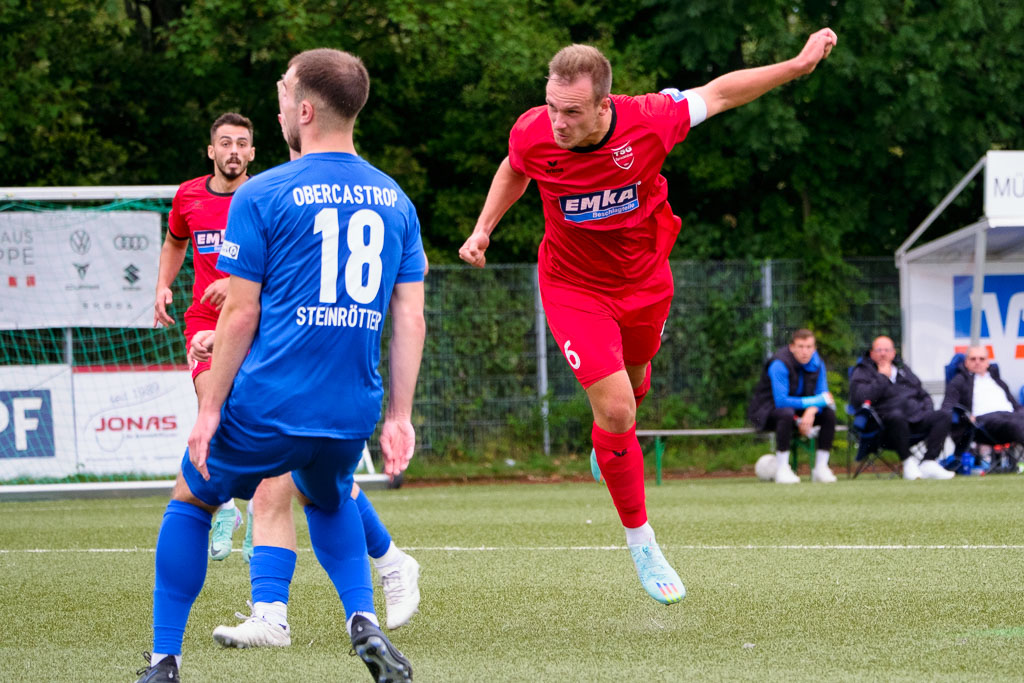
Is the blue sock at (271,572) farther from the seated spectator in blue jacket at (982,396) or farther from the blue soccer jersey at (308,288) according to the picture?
the seated spectator in blue jacket at (982,396)

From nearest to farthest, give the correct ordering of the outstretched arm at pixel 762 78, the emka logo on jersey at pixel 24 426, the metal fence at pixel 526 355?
the outstretched arm at pixel 762 78
the emka logo on jersey at pixel 24 426
the metal fence at pixel 526 355

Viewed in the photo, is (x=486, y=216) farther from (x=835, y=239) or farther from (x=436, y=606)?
(x=835, y=239)

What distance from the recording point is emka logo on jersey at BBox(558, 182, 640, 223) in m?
5.01

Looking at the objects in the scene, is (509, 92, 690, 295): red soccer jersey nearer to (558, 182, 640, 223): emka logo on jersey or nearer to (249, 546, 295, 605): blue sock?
(558, 182, 640, 223): emka logo on jersey

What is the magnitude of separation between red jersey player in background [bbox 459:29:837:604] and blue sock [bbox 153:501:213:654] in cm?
175

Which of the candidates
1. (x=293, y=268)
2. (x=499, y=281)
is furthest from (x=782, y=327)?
(x=293, y=268)

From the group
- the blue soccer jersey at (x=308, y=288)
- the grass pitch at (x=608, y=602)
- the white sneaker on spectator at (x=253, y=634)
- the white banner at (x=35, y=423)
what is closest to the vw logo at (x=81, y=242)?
the white banner at (x=35, y=423)

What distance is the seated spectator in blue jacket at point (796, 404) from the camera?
12.3 m

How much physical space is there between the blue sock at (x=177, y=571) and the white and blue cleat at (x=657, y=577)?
1899 millimetres

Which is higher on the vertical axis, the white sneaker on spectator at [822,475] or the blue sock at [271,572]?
the blue sock at [271,572]

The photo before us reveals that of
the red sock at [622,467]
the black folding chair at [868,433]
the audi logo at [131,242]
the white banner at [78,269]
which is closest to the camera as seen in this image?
the red sock at [622,467]

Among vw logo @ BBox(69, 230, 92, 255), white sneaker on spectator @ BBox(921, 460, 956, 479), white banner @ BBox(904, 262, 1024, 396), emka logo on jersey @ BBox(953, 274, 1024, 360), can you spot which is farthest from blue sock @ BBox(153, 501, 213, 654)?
emka logo on jersey @ BBox(953, 274, 1024, 360)

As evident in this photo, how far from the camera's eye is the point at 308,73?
10.8ft

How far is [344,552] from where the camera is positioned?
360 centimetres
